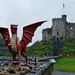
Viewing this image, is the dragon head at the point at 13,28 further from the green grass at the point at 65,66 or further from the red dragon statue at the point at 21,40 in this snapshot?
the green grass at the point at 65,66

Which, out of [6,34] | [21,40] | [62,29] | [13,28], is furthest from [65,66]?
[62,29]

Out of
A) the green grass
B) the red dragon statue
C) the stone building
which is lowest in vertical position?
the green grass

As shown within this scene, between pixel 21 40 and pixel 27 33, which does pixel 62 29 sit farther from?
pixel 21 40

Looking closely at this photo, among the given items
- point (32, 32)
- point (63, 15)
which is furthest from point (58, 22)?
point (32, 32)

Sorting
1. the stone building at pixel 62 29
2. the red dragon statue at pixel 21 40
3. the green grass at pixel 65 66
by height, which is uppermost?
the stone building at pixel 62 29

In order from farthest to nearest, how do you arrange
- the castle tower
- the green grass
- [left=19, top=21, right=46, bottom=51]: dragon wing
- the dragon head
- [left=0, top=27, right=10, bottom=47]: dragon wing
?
the castle tower
the green grass
[left=19, top=21, right=46, bottom=51]: dragon wing
[left=0, top=27, right=10, bottom=47]: dragon wing
the dragon head

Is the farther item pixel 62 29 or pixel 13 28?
pixel 62 29

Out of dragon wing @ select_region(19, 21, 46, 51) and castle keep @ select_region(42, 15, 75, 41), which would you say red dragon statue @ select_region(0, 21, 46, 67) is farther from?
castle keep @ select_region(42, 15, 75, 41)

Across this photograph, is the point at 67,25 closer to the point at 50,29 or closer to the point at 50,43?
the point at 50,29

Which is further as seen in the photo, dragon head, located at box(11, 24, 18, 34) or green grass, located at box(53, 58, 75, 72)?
green grass, located at box(53, 58, 75, 72)

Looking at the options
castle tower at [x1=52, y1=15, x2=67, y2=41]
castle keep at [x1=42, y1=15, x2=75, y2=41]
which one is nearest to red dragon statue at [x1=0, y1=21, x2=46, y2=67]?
castle keep at [x1=42, y1=15, x2=75, y2=41]

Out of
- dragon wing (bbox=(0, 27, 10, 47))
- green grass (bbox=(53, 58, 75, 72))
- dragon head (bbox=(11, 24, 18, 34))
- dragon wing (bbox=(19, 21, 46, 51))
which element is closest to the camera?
dragon head (bbox=(11, 24, 18, 34))

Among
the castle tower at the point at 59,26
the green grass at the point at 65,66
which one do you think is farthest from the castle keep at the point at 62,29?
the green grass at the point at 65,66

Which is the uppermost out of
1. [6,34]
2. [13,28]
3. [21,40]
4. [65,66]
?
[13,28]
